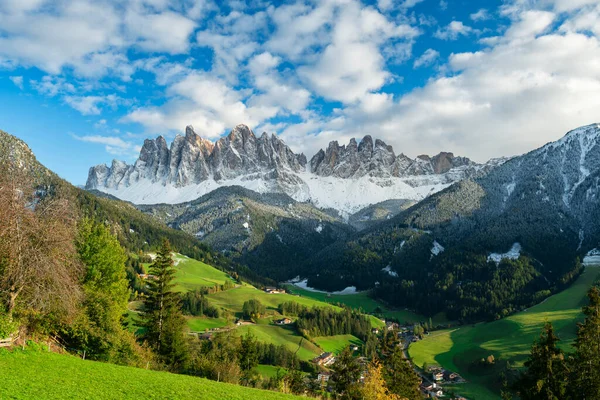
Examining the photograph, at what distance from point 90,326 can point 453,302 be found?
195 m

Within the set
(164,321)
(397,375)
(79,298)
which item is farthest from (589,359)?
(79,298)

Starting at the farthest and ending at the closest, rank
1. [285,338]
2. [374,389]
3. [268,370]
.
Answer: [285,338] < [268,370] < [374,389]

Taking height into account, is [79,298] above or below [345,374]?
above

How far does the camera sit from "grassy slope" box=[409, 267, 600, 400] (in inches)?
3888

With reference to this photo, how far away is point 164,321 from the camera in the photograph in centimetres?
4206

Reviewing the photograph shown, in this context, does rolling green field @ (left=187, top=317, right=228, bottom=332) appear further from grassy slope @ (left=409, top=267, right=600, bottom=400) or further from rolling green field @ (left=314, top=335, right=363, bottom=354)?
grassy slope @ (left=409, top=267, right=600, bottom=400)

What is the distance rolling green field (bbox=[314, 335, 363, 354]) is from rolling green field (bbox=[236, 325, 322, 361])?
546 centimetres

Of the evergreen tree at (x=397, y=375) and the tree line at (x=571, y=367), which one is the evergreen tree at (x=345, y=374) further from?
the tree line at (x=571, y=367)

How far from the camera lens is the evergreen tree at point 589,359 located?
100 feet

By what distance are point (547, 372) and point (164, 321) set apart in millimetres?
36178

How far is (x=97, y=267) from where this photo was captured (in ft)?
125

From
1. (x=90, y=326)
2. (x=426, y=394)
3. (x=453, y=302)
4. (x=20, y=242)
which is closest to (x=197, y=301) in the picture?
(x=426, y=394)

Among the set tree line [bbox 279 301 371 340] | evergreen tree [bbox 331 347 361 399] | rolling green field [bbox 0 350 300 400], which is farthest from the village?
rolling green field [bbox 0 350 300 400]

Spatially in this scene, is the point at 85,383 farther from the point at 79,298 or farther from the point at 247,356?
the point at 247,356
